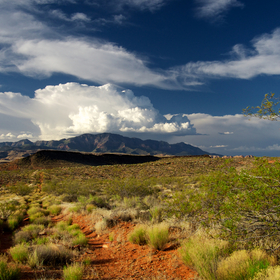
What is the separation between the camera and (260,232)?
5.38 metres

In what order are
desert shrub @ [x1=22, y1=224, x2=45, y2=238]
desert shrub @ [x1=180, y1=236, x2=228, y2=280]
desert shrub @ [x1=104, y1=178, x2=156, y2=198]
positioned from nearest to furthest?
desert shrub @ [x1=180, y1=236, x2=228, y2=280], desert shrub @ [x1=22, y1=224, x2=45, y2=238], desert shrub @ [x1=104, y1=178, x2=156, y2=198]

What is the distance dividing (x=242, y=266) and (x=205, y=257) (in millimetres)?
948

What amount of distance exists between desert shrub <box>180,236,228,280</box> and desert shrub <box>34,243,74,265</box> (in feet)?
13.3

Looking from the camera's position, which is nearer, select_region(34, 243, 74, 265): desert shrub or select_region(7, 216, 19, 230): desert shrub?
select_region(34, 243, 74, 265): desert shrub

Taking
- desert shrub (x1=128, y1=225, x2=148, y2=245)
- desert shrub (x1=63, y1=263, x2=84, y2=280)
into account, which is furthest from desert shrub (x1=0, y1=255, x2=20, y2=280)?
desert shrub (x1=128, y1=225, x2=148, y2=245)

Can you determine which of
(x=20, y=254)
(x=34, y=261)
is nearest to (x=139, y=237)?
(x=34, y=261)

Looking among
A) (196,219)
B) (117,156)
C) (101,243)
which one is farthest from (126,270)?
(117,156)

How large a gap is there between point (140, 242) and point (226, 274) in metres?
4.01

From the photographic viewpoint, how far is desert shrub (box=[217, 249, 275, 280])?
154 inches

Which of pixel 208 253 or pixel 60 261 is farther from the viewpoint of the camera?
pixel 60 261

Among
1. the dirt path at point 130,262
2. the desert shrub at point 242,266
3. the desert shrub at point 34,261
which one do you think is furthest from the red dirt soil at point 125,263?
the desert shrub at point 242,266

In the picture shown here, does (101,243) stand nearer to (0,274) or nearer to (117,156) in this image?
(0,274)

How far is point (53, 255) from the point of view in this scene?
587 centimetres

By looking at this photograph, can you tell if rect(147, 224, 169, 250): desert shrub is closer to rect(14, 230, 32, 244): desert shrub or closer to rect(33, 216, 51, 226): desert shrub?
rect(14, 230, 32, 244): desert shrub
